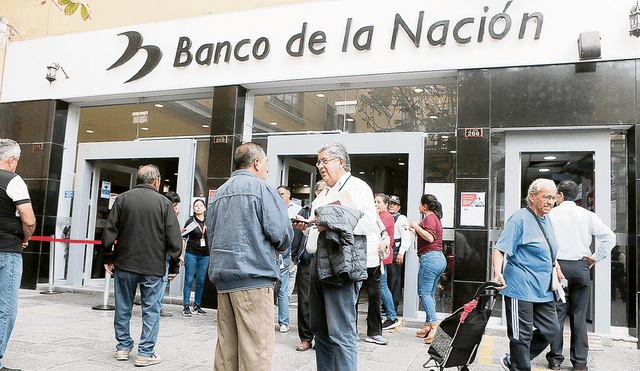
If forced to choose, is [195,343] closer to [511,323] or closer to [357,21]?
[511,323]

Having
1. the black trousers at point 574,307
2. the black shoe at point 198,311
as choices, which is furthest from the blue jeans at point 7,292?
the black trousers at point 574,307

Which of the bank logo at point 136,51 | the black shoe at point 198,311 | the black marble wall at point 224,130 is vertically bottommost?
the black shoe at point 198,311

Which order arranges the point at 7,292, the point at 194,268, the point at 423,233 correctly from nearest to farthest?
the point at 7,292 → the point at 423,233 → the point at 194,268

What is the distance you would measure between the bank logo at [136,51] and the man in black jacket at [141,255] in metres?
5.00

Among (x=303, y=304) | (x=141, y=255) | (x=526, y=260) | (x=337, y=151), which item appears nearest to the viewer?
(x=337, y=151)

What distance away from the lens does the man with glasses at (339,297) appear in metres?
3.36

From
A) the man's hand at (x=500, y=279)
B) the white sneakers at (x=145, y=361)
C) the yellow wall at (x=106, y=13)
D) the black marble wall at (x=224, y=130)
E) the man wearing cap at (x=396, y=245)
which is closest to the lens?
the man's hand at (x=500, y=279)

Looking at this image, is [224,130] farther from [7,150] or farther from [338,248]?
[338,248]

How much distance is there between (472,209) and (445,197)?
47 cm

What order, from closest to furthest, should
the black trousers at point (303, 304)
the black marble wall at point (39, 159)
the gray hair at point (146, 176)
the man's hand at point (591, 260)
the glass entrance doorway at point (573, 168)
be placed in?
the gray hair at point (146, 176) < the man's hand at point (591, 260) < the black trousers at point (303, 304) < the glass entrance doorway at point (573, 168) < the black marble wall at point (39, 159)

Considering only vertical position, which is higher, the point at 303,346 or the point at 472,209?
the point at 472,209

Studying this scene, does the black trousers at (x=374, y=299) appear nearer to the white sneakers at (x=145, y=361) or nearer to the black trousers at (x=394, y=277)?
the black trousers at (x=394, y=277)

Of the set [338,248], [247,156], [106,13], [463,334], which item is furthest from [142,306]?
[106,13]

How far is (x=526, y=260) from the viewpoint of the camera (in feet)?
13.3
